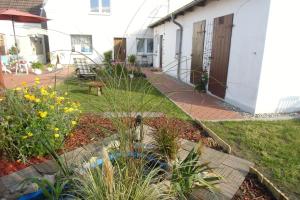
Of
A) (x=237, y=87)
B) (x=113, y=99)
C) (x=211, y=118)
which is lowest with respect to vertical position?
(x=211, y=118)

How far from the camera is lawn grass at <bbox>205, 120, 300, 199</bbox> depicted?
2.95 meters

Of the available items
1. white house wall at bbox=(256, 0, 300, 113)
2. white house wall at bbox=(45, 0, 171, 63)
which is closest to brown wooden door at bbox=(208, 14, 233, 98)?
white house wall at bbox=(256, 0, 300, 113)

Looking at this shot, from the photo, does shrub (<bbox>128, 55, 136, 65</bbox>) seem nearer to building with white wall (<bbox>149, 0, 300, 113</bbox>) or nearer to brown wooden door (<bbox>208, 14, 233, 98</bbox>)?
building with white wall (<bbox>149, 0, 300, 113</bbox>)

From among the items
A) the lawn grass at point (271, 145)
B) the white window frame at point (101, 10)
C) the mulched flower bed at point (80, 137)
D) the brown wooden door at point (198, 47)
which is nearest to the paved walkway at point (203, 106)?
the lawn grass at point (271, 145)

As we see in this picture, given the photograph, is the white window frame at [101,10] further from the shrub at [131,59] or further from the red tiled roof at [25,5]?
the shrub at [131,59]

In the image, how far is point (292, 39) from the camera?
Answer: 537 centimetres

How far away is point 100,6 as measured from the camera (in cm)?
1633

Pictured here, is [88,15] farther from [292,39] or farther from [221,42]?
[292,39]

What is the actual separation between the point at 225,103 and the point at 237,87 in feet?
2.12

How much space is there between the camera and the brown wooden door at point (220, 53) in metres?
6.64

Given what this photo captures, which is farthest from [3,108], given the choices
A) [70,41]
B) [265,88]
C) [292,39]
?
[70,41]

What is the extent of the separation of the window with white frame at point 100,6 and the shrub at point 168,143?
15.4m

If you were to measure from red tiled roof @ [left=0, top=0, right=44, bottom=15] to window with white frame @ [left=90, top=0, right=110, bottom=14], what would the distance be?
15.9 ft

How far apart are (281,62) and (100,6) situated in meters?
13.9
